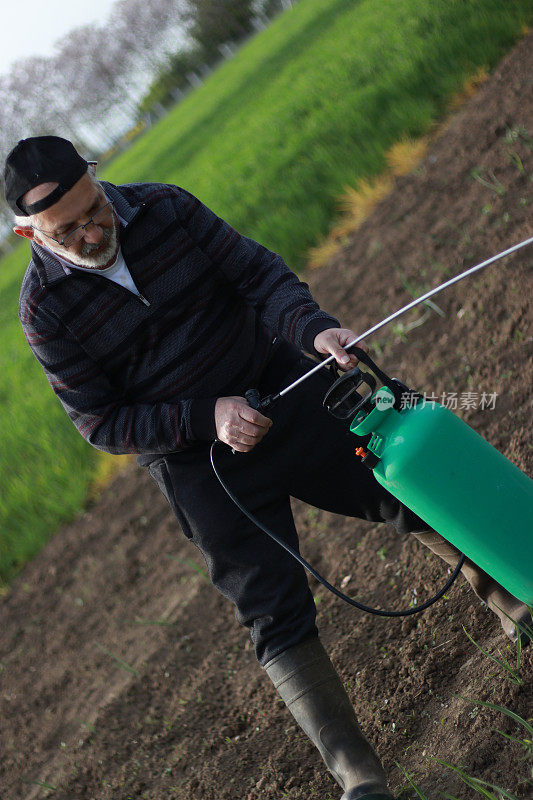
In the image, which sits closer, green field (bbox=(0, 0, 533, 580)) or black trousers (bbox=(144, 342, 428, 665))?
black trousers (bbox=(144, 342, 428, 665))

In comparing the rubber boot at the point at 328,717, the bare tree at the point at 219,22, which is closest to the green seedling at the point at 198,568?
the rubber boot at the point at 328,717

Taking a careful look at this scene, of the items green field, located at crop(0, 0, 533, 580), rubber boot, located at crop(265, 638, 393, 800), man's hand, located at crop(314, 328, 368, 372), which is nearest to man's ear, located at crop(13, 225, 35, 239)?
man's hand, located at crop(314, 328, 368, 372)

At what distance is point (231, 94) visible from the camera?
54.4 ft

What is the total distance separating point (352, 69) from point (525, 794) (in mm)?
6976

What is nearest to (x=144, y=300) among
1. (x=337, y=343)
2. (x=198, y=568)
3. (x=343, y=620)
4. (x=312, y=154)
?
(x=337, y=343)

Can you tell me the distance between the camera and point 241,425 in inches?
68.5

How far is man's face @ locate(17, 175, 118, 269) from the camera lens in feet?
5.93

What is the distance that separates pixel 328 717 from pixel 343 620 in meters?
0.92

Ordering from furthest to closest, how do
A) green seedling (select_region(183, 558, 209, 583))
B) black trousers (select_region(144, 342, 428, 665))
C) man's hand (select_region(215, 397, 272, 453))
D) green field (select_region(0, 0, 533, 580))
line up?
1. green field (select_region(0, 0, 533, 580))
2. green seedling (select_region(183, 558, 209, 583))
3. black trousers (select_region(144, 342, 428, 665))
4. man's hand (select_region(215, 397, 272, 453))

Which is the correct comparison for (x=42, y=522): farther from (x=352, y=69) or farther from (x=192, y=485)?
(x=352, y=69)

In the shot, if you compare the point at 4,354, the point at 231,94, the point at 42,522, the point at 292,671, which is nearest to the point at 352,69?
the point at 42,522

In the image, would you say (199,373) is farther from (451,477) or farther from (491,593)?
Answer: (491,593)

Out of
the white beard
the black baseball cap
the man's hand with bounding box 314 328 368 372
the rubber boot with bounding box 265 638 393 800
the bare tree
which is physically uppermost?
the black baseball cap

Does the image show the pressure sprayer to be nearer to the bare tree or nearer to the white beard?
the white beard
